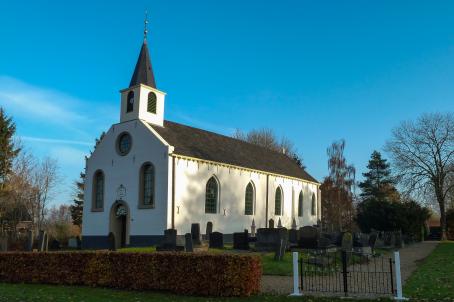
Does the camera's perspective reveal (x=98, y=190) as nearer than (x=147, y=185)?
No

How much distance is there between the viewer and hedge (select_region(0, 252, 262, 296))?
11.1 m

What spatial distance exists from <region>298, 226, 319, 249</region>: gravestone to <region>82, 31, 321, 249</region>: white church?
29.6ft

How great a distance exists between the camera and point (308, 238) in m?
22.4

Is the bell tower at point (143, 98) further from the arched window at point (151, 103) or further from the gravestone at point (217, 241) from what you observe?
the gravestone at point (217, 241)

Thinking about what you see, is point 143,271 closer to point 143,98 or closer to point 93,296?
point 93,296

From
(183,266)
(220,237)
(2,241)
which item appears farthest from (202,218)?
(183,266)

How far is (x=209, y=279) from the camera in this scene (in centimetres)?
1123

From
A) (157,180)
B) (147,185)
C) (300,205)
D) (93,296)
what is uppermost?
(157,180)

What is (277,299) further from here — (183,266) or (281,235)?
(281,235)

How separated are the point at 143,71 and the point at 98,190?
31.2 feet

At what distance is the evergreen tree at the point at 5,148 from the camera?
1572 inches

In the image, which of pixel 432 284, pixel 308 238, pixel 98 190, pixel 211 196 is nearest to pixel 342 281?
pixel 432 284

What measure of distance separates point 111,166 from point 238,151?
11156mm

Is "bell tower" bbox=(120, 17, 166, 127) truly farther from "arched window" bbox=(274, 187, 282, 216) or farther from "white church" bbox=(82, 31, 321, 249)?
"arched window" bbox=(274, 187, 282, 216)
